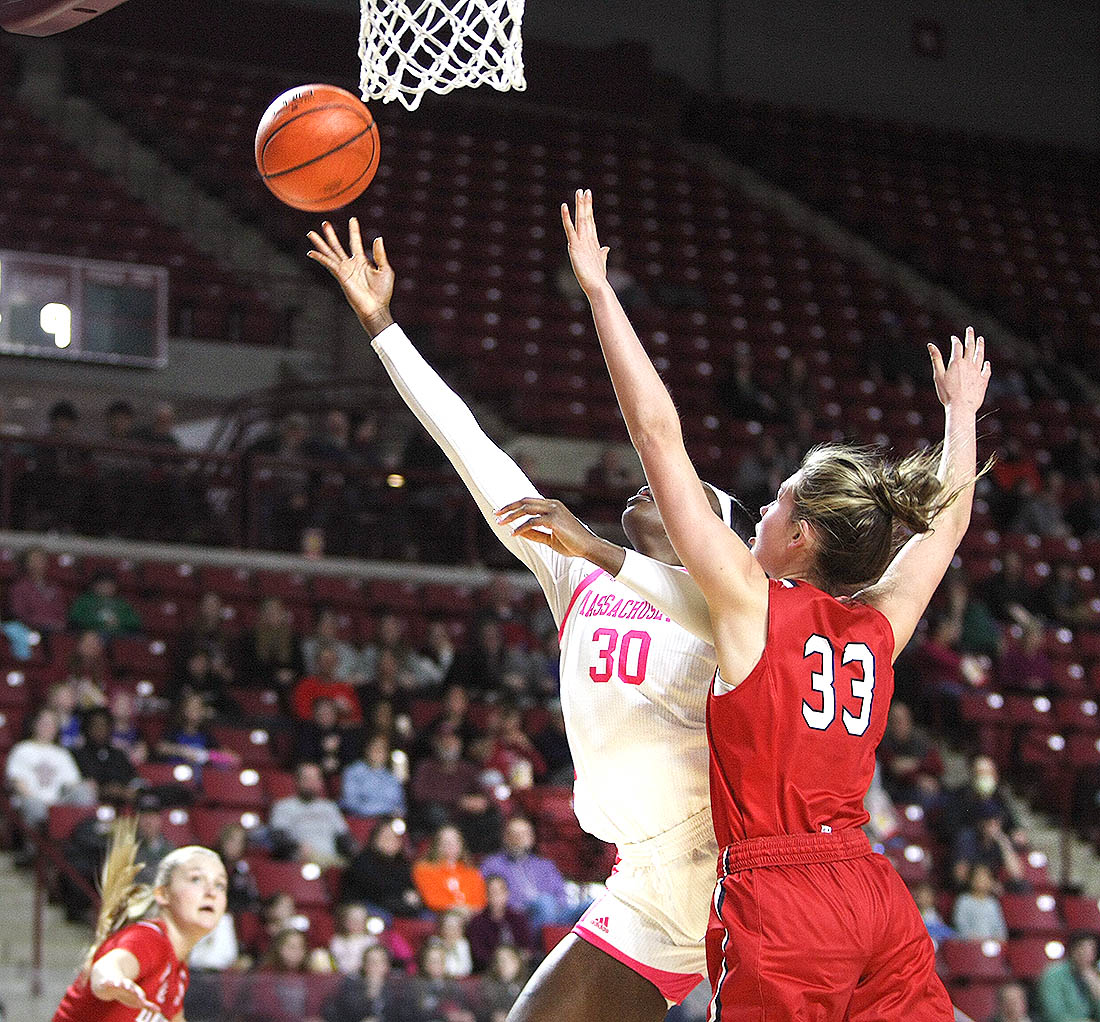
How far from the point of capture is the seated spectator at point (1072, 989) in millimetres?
9375

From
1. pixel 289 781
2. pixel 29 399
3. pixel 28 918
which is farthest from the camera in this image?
pixel 29 399

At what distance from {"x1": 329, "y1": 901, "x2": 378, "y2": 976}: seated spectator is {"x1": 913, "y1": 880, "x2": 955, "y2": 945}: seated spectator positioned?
316cm

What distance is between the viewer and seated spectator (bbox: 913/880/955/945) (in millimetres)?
9680

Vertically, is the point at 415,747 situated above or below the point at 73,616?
below

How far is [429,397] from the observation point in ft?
12.6

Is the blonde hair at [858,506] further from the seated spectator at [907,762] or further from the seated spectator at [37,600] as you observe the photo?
the seated spectator at [37,600]

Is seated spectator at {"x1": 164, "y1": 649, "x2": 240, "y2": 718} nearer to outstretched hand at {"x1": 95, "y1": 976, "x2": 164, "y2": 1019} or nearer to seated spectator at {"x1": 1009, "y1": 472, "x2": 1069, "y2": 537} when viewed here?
outstretched hand at {"x1": 95, "y1": 976, "x2": 164, "y2": 1019}

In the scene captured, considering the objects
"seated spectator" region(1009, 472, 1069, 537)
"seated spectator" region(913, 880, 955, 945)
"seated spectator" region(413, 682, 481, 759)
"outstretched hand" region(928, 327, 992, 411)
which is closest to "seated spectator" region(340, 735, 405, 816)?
"seated spectator" region(413, 682, 481, 759)

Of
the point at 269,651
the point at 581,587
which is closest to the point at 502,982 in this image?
the point at 269,651

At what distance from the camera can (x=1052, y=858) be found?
1193 cm

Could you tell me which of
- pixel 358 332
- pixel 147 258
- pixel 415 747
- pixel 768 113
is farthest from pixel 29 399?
pixel 768 113

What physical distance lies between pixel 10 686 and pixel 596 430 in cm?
613

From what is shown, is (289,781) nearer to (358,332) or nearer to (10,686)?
(10,686)

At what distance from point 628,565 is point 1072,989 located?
23.8 feet
